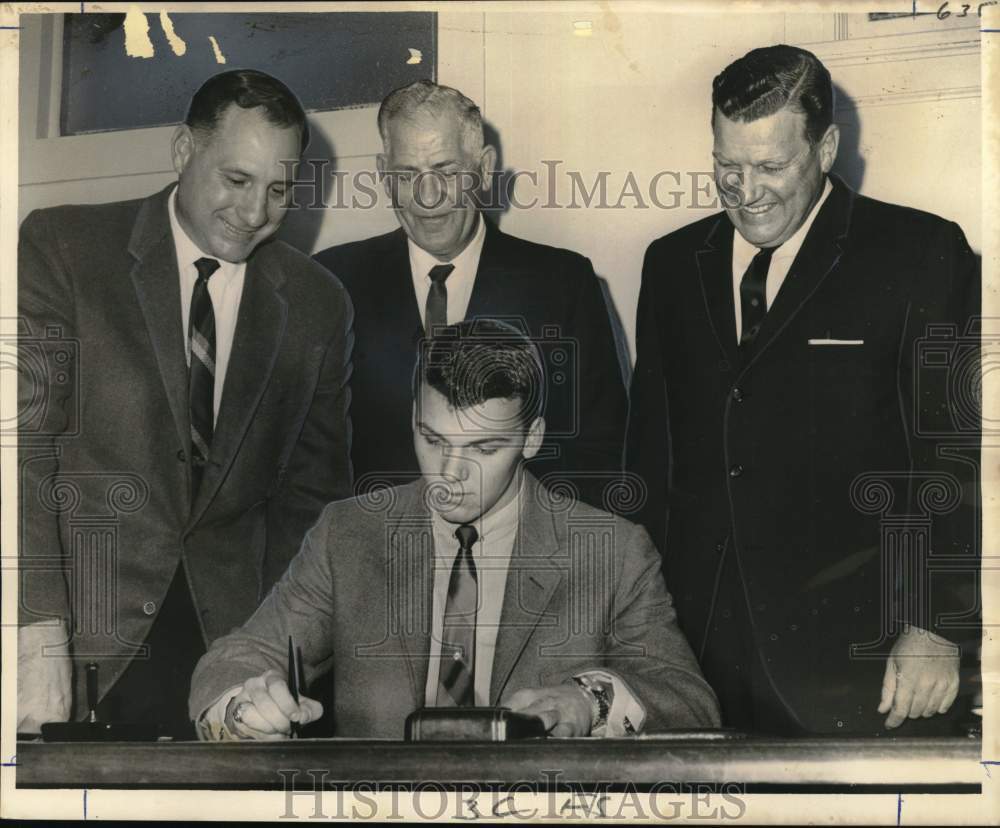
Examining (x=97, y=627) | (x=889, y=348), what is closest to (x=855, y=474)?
(x=889, y=348)

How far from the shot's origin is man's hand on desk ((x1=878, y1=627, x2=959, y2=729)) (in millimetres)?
4191

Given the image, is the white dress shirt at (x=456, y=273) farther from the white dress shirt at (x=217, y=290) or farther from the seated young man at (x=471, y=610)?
the white dress shirt at (x=217, y=290)

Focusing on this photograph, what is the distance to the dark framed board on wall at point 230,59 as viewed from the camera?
4227 millimetres

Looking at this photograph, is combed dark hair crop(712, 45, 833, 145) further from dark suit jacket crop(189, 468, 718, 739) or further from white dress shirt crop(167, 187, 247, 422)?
white dress shirt crop(167, 187, 247, 422)

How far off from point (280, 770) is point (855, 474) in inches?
75.1

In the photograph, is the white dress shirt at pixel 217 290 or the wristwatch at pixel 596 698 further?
the white dress shirt at pixel 217 290

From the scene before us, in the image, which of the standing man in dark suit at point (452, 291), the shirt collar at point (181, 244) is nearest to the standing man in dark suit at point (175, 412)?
the shirt collar at point (181, 244)

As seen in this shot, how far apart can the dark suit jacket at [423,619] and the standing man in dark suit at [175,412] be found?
5.0 inches

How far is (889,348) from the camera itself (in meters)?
4.16

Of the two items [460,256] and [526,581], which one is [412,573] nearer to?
[526,581]

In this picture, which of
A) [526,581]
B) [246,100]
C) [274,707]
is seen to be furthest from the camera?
[246,100]

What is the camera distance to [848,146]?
4.20 meters

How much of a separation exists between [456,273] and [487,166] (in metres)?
0.33

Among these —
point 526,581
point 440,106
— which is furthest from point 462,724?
point 440,106
